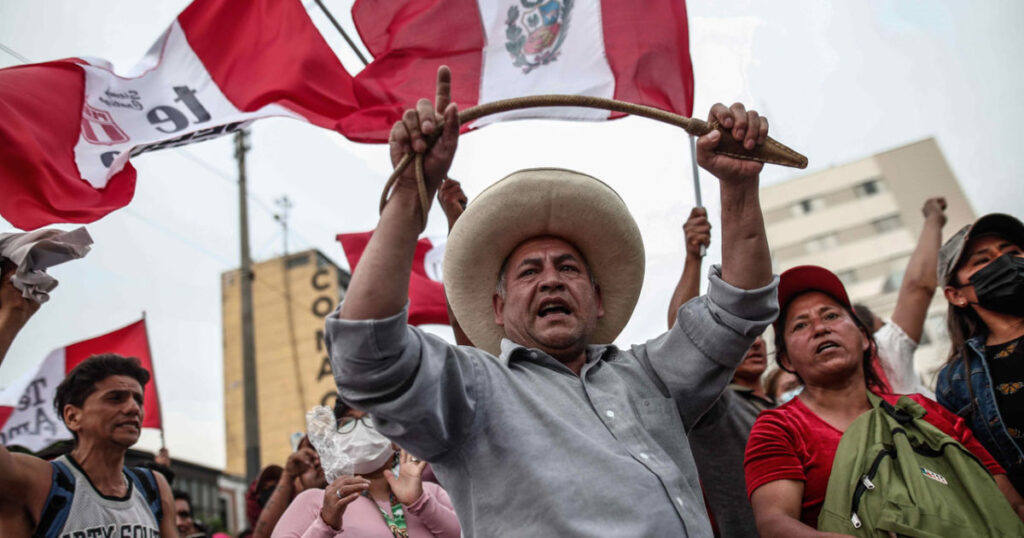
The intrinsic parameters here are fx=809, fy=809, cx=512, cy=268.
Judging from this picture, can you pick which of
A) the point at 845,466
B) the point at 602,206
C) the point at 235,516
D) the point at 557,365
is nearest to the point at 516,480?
the point at 557,365

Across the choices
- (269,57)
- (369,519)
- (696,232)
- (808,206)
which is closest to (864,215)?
(808,206)

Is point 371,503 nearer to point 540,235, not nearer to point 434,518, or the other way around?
point 434,518

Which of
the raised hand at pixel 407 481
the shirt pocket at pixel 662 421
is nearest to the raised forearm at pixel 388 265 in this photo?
the shirt pocket at pixel 662 421

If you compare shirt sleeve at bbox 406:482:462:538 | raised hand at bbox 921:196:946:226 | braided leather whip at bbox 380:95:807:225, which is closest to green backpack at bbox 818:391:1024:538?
braided leather whip at bbox 380:95:807:225

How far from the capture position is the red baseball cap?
11.2ft

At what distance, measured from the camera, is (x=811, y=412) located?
10.3 feet

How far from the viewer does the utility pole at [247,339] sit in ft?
39.3

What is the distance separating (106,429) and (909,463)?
3482 millimetres

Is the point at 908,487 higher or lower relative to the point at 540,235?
lower

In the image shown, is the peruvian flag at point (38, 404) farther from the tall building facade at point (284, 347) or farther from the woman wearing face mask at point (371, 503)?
the tall building facade at point (284, 347)

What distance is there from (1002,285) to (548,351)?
2.26 meters

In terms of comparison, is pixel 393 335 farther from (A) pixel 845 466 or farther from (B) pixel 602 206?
(A) pixel 845 466

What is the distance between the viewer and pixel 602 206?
279 cm

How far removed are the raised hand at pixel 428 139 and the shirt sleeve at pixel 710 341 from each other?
95cm
